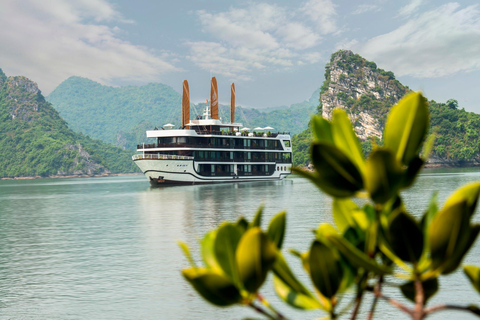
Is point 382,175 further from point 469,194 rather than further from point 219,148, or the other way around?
point 219,148

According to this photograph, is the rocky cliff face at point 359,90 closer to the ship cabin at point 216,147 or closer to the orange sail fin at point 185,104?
the ship cabin at point 216,147

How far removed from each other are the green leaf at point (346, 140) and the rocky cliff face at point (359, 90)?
142 m

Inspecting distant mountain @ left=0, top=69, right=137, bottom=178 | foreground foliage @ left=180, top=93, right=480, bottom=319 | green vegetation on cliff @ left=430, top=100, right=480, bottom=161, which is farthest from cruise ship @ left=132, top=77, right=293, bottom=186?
distant mountain @ left=0, top=69, right=137, bottom=178

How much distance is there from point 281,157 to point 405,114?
63.3 meters

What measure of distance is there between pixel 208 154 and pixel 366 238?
54.9 m

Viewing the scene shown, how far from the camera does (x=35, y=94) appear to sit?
7308 inches

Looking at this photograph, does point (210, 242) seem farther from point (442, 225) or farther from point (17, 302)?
point (17, 302)

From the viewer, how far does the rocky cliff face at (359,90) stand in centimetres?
14075

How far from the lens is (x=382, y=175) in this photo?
3.42ft

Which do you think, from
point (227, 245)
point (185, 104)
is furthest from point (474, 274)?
point (185, 104)

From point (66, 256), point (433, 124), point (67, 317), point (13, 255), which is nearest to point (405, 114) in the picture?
point (67, 317)

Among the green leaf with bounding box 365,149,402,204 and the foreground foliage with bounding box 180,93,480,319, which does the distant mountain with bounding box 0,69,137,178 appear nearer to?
the foreground foliage with bounding box 180,93,480,319

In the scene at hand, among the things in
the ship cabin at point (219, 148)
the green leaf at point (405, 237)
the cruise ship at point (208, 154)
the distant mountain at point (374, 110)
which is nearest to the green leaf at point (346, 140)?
the green leaf at point (405, 237)

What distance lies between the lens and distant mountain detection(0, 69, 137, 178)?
495ft
